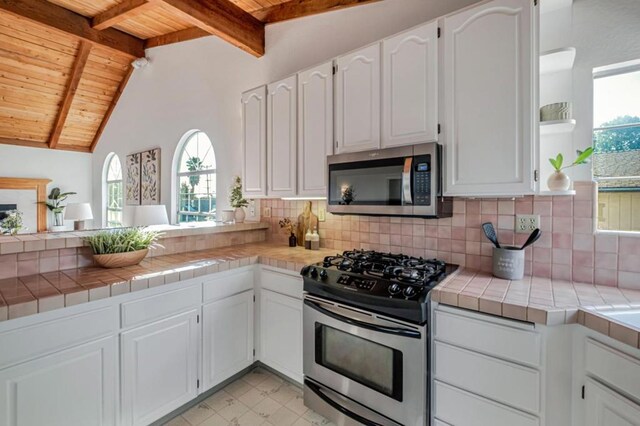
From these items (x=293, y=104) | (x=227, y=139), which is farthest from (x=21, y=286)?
(x=227, y=139)

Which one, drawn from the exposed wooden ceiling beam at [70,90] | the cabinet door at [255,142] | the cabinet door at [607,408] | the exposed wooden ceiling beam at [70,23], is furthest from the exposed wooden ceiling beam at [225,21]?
the cabinet door at [607,408]

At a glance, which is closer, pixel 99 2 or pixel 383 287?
pixel 383 287

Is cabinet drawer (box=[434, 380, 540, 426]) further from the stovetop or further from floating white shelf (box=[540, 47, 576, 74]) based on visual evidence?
floating white shelf (box=[540, 47, 576, 74])

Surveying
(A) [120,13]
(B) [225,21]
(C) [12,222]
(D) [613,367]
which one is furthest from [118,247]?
(C) [12,222]

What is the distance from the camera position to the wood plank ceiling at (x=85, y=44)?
2.80m

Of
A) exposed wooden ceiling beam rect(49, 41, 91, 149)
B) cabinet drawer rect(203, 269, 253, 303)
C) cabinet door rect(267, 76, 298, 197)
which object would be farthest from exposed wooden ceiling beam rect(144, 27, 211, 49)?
cabinet drawer rect(203, 269, 253, 303)

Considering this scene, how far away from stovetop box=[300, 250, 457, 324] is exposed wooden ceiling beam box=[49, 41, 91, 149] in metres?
4.72

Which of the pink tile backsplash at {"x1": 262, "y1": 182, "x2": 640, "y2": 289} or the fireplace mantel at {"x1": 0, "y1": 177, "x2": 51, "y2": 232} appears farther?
the fireplace mantel at {"x1": 0, "y1": 177, "x2": 51, "y2": 232}

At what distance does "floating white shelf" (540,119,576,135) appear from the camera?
1467mm

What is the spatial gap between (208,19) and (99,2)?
1873mm

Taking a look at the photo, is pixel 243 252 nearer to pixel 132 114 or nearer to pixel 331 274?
pixel 331 274

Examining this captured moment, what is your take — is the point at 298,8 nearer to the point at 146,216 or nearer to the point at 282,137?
the point at 282,137

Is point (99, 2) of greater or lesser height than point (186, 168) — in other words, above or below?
above

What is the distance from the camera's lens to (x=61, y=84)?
4.91 meters
